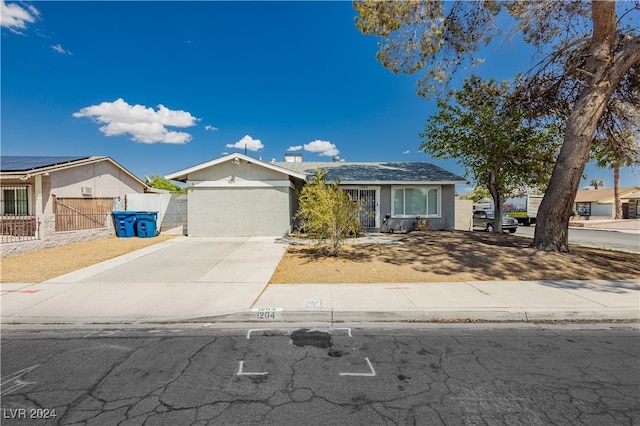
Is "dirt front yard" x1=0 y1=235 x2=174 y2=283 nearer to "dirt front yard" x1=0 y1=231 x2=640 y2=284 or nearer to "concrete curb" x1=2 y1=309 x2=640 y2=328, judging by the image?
"dirt front yard" x1=0 y1=231 x2=640 y2=284

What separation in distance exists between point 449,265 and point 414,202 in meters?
8.37

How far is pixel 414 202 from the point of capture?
15.9 metres

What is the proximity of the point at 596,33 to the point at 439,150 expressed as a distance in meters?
7.19

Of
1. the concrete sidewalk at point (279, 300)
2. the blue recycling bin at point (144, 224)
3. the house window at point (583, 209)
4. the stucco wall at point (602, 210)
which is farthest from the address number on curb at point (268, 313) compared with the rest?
the house window at point (583, 209)

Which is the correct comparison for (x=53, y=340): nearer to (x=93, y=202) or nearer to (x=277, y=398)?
(x=277, y=398)

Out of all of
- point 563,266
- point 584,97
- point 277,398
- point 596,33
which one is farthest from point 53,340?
point 596,33

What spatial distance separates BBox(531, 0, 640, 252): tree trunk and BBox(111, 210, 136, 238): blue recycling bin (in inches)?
640

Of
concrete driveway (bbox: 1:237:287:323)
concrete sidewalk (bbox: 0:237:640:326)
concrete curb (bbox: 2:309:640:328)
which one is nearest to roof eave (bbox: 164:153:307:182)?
concrete driveway (bbox: 1:237:287:323)

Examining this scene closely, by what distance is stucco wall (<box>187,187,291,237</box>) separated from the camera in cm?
1409

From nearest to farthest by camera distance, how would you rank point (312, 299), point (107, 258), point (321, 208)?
point (312, 299) → point (321, 208) → point (107, 258)

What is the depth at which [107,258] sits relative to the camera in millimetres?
9359

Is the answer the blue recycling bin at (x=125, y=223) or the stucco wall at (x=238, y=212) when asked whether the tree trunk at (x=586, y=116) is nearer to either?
the stucco wall at (x=238, y=212)

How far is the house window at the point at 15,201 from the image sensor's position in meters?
13.4

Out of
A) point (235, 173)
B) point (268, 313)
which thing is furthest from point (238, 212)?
point (268, 313)
